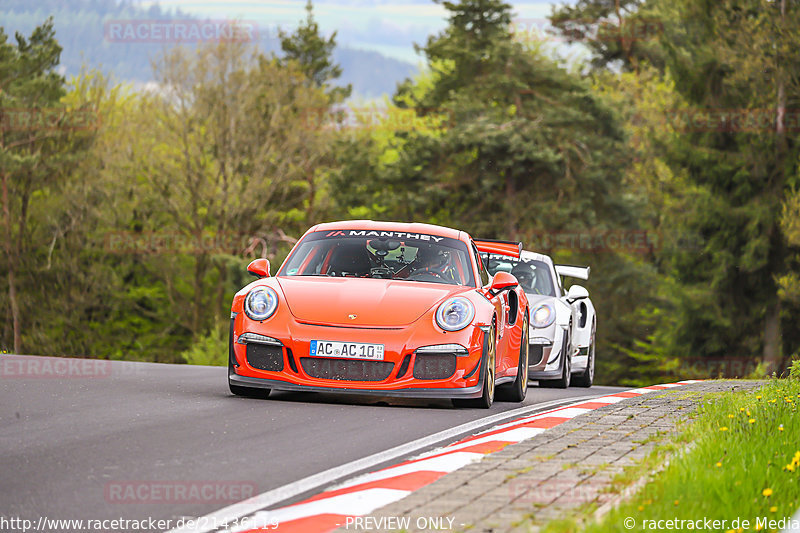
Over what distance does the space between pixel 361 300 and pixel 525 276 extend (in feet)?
22.6

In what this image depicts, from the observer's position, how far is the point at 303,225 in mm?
50844

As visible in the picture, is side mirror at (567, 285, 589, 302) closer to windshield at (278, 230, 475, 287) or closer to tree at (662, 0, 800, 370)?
windshield at (278, 230, 475, 287)

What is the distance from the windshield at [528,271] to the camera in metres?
16.0

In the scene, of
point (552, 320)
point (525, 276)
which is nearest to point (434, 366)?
point (552, 320)

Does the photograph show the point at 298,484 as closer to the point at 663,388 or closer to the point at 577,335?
the point at 663,388

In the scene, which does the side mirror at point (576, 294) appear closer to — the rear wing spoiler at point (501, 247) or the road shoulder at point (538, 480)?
the rear wing spoiler at point (501, 247)

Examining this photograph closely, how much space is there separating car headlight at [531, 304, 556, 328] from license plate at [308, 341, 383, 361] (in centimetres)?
607

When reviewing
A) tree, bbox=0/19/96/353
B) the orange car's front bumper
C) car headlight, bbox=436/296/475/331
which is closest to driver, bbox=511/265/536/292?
car headlight, bbox=436/296/475/331

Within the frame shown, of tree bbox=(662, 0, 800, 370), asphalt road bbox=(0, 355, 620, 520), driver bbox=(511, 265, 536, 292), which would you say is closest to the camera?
asphalt road bbox=(0, 355, 620, 520)

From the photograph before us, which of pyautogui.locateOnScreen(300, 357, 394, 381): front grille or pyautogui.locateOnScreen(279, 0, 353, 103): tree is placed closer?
pyautogui.locateOnScreen(300, 357, 394, 381): front grille

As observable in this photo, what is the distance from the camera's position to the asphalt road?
5.55 meters

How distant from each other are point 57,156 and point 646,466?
145 feet

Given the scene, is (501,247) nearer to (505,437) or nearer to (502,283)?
(502,283)

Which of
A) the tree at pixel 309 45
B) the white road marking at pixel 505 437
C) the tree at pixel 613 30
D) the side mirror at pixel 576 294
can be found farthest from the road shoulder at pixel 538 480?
the tree at pixel 309 45
